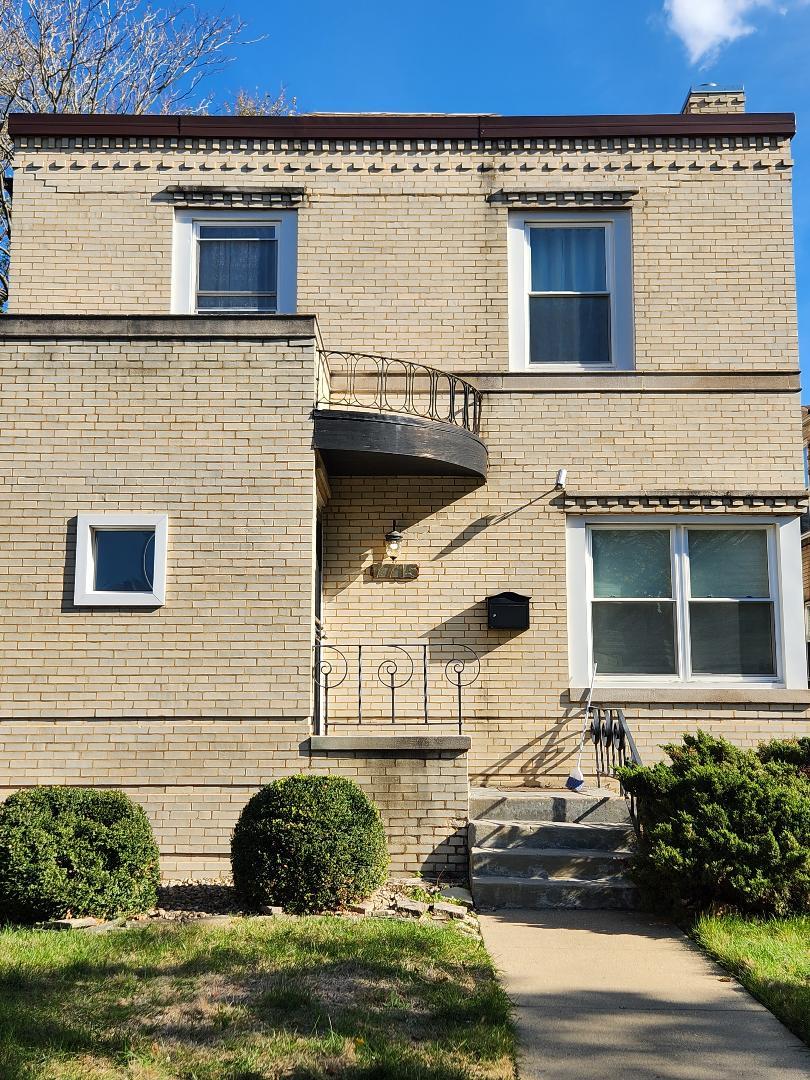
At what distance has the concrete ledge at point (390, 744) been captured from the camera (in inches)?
361

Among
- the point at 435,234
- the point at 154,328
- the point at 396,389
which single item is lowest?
the point at 396,389

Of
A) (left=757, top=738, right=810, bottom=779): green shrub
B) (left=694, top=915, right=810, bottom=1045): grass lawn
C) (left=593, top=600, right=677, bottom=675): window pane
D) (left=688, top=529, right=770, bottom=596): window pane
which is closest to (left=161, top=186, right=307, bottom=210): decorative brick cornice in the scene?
(left=593, top=600, right=677, bottom=675): window pane

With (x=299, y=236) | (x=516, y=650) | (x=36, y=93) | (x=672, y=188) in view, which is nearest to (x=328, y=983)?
(x=516, y=650)

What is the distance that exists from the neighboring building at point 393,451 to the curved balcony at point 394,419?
0.04 metres

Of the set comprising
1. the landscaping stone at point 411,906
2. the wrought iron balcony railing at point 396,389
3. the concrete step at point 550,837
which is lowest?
the landscaping stone at point 411,906

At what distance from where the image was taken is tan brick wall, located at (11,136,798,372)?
461 inches

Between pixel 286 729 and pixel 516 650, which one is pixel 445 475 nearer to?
pixel 516 650

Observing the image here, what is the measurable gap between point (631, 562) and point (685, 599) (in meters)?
0.68

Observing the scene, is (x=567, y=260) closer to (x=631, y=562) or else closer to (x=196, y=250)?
(x=631, y=562)

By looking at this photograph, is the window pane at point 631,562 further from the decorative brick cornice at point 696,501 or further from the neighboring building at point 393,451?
the decorative brick cornice at point 696,501

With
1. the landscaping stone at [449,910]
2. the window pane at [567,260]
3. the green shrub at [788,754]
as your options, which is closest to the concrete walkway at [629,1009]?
the landscaping stone at [449,910]

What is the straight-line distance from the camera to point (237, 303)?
12.0m

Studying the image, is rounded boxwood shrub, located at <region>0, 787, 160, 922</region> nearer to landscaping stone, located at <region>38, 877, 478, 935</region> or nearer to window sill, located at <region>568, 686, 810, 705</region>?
landscaping stone, located at <region>38, 877, 478, 935</region>

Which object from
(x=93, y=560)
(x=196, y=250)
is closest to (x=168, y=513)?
(x=93, y=560)
